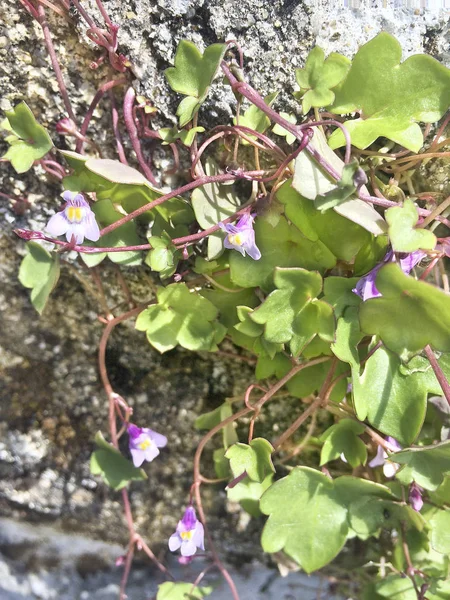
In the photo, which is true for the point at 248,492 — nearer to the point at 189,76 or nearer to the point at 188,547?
the point at 188,547

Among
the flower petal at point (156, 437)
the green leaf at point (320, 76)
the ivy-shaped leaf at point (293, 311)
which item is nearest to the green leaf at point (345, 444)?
the ivy-shaped leaf at point (293, 311)

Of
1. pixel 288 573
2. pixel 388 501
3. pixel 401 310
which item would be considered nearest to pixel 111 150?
pixel 401 310

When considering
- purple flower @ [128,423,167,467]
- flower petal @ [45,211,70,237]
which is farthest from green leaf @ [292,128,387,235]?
purple flower @ [128,423,167,467]

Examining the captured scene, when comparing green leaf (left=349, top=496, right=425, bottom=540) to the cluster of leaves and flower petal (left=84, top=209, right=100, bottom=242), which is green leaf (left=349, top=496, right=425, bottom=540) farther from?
flower petal (left=84, top=209, right=100, bottom=242)

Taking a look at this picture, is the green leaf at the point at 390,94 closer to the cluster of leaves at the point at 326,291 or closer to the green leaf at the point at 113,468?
the cluster of leaves at the point at 326,291

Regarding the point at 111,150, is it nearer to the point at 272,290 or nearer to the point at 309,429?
the point at 272,290

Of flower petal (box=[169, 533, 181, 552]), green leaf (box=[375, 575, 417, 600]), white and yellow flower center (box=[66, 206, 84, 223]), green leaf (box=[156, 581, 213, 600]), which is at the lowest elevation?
green leaf (box=[156, 581, 213, 600])
